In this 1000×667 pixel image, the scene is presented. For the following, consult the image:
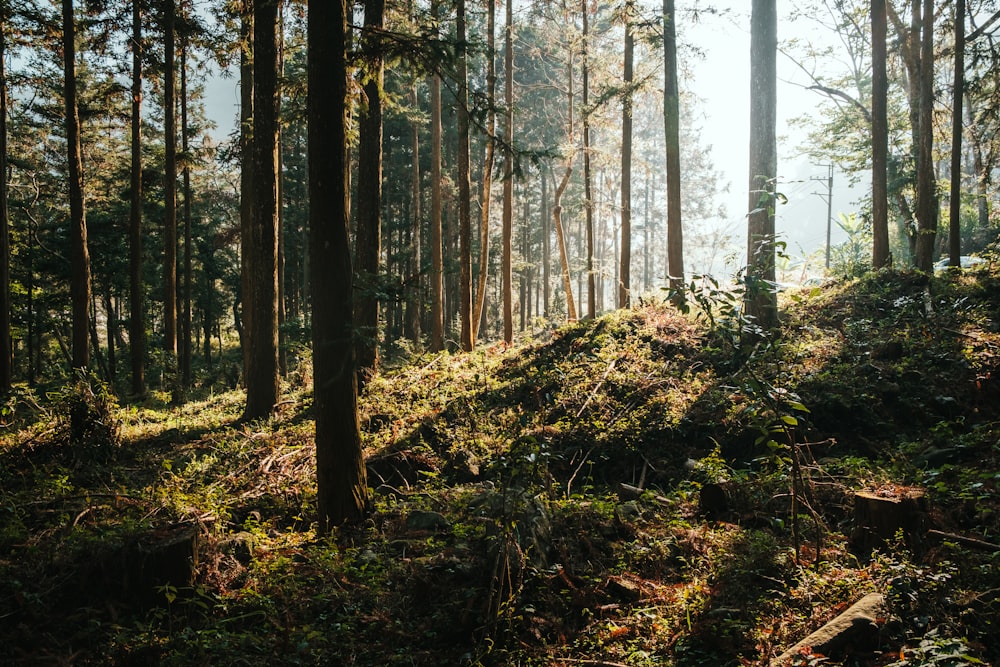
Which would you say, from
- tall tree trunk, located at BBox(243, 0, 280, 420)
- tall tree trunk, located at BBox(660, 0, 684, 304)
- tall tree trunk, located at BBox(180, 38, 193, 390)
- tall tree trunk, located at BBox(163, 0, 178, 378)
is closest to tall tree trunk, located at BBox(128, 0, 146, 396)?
tall tree trunk, located at BBox(163, 0, 178, 378)

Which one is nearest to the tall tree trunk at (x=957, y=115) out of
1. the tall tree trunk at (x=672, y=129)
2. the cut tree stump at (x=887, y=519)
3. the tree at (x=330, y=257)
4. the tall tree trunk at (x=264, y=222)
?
the tall tree trunk at (x=672, y=129)

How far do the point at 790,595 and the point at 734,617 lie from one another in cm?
47

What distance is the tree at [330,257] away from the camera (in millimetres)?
5289

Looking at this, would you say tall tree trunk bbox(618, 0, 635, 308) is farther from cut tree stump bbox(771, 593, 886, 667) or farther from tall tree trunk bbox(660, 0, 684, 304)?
cut tree stump bbox(771, 593, 886, 667)

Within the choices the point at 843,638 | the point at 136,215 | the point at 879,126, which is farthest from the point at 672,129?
the point at 136,215

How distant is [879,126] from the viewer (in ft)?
45.5

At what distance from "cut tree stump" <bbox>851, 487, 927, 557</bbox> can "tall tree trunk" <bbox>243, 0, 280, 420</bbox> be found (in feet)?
31.8

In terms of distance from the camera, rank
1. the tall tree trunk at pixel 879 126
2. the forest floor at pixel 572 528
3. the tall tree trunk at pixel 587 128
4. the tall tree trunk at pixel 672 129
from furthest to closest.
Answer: the tall tree trunk at pixel 587 128 < the tall tree trunk at pixel 879 126 < the tall tree trunk at pixel 672 129 < the forest floor at pixel 572 528

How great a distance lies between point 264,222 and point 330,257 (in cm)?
566

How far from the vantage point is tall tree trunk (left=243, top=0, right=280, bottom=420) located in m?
9.53

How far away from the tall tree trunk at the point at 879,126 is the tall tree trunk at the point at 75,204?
67.9 ft

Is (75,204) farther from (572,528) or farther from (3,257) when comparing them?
(572,528)

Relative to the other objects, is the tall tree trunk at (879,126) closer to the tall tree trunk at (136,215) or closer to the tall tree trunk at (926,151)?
the tall tree trunk at (926,151)

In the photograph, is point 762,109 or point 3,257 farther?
point 3,257
